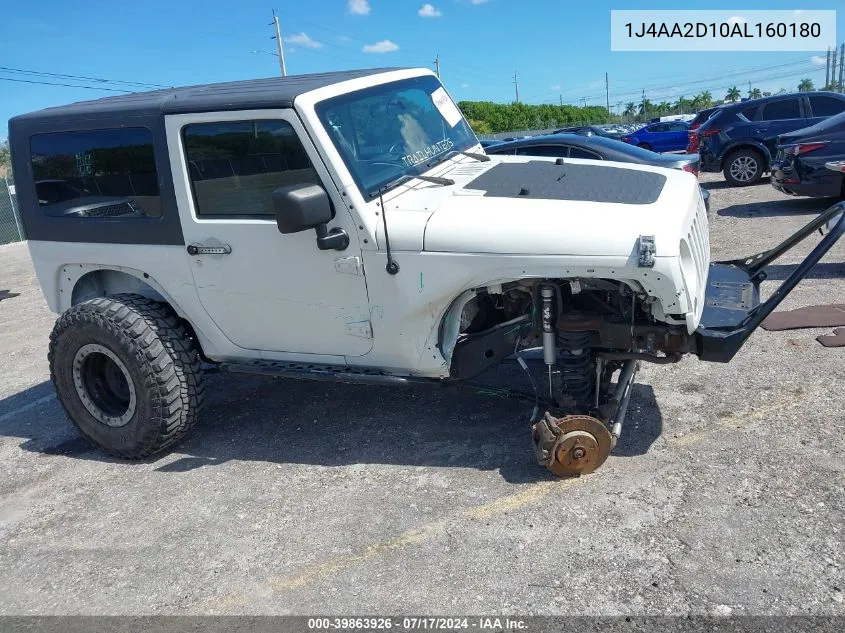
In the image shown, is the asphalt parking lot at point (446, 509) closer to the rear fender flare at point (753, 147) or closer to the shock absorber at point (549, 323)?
the shock absorber at point (549, 323)

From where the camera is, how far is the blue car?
27922mm

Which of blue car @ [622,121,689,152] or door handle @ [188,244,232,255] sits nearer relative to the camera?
door handle @ [188,244,232,255]

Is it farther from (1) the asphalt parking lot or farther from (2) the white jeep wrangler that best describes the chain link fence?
(2) the white jeep wrangler

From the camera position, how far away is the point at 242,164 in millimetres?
4113

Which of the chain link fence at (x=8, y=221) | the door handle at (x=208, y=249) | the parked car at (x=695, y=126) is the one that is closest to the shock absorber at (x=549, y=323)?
the door handle at (x=208, y=249)

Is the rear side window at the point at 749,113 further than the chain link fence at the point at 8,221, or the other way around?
the chain link fence at the point at 8,221

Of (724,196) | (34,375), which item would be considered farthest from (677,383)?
(724,196)

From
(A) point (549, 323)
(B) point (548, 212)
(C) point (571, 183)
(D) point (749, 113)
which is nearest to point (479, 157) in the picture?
(C) point (571, 183)

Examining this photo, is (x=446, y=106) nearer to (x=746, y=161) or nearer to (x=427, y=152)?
(x=427, y=152)

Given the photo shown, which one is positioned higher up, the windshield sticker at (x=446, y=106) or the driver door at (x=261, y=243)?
the windshield sticker at (x=446, y=106)

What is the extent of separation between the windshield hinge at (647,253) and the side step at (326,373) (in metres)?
1.34

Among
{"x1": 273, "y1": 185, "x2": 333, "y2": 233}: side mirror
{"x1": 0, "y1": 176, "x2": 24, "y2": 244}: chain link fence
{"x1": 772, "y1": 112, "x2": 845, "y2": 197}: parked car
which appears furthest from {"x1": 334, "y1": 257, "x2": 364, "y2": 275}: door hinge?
{"x1": 0, "y1": 176, "x2": 24, "y2": 244}: chain link fence

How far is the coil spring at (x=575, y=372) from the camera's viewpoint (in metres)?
3.75

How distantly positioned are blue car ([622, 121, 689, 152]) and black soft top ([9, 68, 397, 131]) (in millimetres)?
25048
